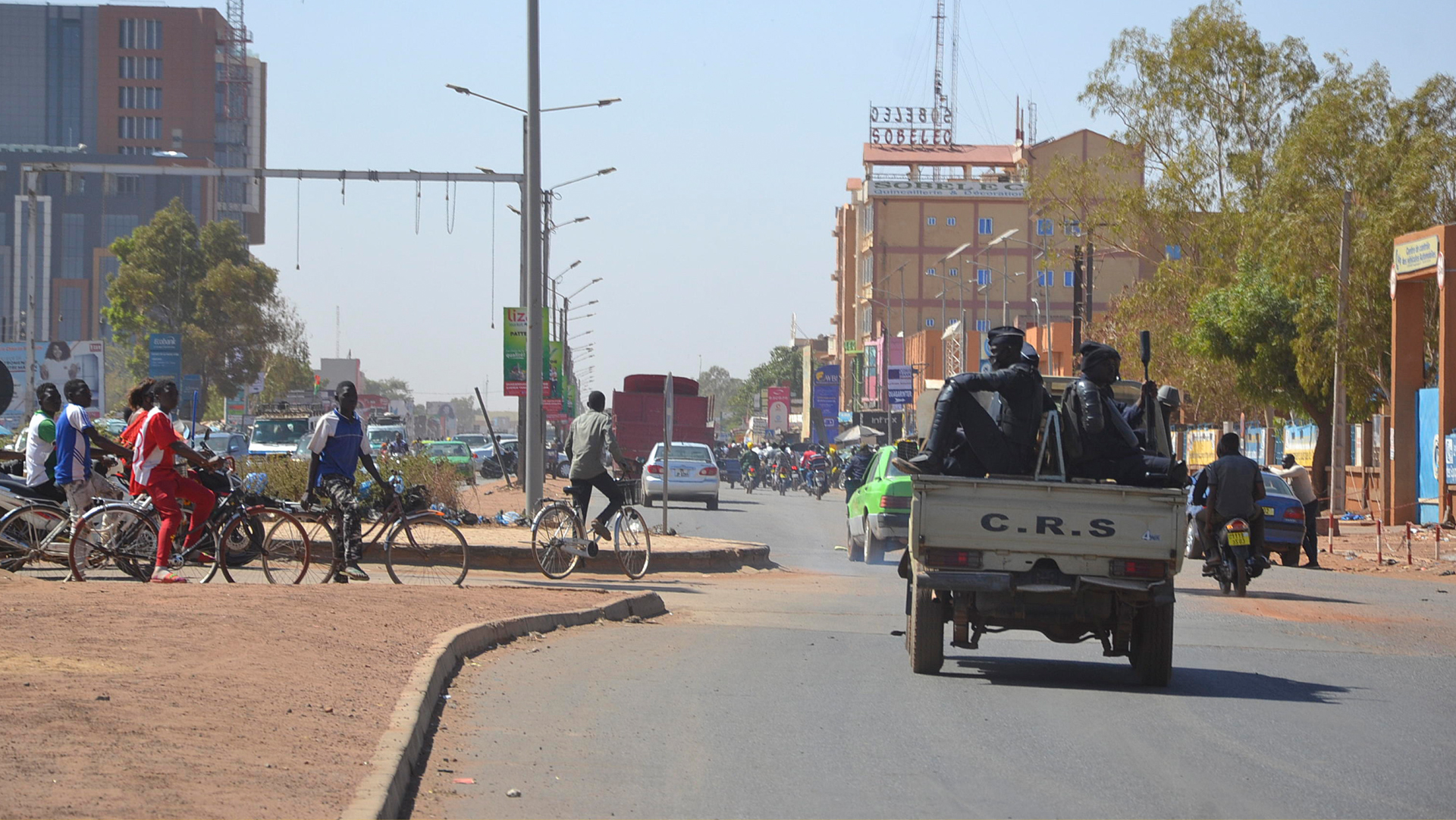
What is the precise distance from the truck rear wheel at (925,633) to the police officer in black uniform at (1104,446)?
1228 mm

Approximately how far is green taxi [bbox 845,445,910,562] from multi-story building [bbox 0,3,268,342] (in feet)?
360

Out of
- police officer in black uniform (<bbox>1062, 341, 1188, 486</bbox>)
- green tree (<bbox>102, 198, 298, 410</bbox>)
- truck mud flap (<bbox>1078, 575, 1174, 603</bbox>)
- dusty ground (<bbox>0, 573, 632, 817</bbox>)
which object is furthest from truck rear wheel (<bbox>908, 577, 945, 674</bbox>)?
green tree (<bbox>102, 198, 298, 410</bbox>)

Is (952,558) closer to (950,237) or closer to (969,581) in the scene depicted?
(969,581)

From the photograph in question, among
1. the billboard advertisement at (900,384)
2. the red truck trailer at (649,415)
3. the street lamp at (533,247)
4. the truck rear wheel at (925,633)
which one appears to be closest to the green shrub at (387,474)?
the street lamp at (533,247)

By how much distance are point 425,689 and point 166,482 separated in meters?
5.78

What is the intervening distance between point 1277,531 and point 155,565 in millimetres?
15612

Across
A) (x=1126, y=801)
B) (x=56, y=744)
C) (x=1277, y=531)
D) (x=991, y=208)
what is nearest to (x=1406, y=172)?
(x=1277, y=531)

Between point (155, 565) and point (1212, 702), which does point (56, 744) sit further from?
point (155, 565)

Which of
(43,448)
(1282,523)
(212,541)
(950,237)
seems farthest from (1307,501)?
(950,237)

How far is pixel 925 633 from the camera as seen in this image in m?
9.38

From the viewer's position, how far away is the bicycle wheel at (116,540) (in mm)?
12367

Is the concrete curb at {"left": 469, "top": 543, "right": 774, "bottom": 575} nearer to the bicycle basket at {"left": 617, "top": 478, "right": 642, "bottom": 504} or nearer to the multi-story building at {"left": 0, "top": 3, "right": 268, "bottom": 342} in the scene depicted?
the bicycle basket at {"left": 617, "top": 478, "right": 642, "bottom": 504}

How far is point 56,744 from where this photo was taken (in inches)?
226

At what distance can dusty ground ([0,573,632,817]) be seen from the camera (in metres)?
5.28
